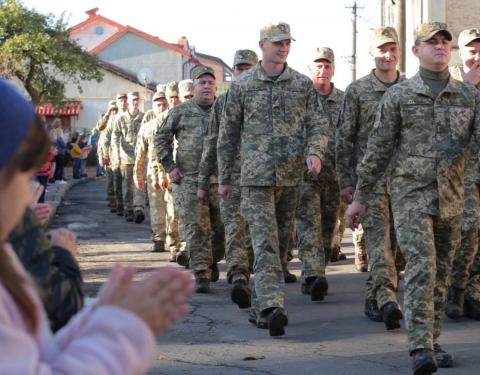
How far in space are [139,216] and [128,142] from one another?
5.82ft

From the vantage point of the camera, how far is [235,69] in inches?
460

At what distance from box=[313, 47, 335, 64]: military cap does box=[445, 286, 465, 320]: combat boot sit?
3.38m

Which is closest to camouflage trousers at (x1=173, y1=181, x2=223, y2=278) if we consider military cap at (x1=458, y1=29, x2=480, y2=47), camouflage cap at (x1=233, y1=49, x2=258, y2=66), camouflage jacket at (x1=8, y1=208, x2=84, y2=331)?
camouflage cap at (x1=233, y1=49, x2=258, y2=66)

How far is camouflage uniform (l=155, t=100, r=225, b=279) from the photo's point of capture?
37.9 ft

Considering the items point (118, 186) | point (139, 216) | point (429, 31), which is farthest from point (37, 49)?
point (429, 31)

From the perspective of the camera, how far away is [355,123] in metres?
9.59

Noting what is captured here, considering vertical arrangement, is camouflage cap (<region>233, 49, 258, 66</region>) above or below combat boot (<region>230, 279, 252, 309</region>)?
above

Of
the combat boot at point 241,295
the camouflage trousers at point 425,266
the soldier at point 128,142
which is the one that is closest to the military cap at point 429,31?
the camouflage trousers at point 425,266

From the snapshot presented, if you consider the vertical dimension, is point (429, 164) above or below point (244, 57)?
below

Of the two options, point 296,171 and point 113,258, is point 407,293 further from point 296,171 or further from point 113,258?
point 113,258

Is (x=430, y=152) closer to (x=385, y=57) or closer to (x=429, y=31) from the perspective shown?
(x=429, y=31)

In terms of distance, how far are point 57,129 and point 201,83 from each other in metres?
20.9

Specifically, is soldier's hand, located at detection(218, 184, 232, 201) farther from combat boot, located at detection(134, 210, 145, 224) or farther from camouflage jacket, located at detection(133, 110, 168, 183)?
combat boot, located at detection(134, 210, 145, 224)

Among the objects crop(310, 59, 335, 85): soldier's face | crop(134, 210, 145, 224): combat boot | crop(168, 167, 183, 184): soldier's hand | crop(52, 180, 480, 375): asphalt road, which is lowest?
crop(52, 180, 480, 375): asphalt road
